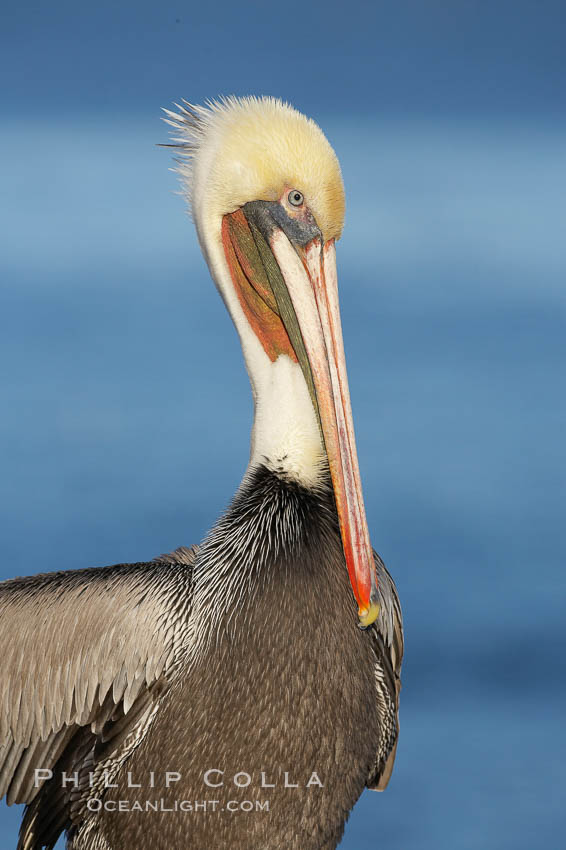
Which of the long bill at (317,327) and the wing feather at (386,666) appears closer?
the long bill at (317,327)

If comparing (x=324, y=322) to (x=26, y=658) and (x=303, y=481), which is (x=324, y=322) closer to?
(x=303, y=481)

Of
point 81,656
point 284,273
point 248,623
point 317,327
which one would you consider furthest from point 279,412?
point 81,656

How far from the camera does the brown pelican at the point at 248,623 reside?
2.58 metres

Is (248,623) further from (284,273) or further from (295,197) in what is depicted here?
(295,197)

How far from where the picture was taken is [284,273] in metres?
2.64

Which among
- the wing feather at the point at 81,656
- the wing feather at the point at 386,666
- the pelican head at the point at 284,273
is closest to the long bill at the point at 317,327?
the pelican head at the point at 284,273

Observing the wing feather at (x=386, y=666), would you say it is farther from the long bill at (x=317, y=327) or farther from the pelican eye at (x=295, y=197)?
the pelican eye at (x=295, y=197)

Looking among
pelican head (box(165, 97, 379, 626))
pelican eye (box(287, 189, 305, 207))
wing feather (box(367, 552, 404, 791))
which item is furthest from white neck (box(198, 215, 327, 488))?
wing feather (box(367, 552, 404, 791))

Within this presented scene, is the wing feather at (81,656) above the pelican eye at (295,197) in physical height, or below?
below

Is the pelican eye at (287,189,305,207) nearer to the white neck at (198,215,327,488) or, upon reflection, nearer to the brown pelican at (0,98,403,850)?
the brown pelican at (0,98,403,850)

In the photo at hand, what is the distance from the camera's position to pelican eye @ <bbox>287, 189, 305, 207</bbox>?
8.57 ft

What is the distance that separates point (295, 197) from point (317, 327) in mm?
311

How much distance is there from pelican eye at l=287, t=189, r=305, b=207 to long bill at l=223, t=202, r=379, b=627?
68 millimetres

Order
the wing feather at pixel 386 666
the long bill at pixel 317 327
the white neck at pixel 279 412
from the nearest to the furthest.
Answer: the long bill at pixel 317 327
the white neck at pixel 279 412
the wing feather at pixel 386 666
